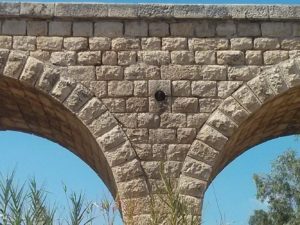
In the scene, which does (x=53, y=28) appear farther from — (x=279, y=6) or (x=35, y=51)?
(x=279, y=6)

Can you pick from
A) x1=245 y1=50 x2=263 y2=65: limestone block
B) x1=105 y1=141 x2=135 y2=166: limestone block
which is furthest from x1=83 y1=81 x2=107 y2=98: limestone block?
x1=245 y1=50 x2=263 y2=65: limestone block

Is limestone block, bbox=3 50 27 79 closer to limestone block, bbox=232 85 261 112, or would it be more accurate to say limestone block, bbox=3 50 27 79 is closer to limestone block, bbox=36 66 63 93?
limestone block, bbox=36 66 63 93

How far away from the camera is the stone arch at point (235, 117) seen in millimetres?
6766

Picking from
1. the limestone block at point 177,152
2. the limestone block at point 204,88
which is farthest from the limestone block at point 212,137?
the limestone block at point 204,88

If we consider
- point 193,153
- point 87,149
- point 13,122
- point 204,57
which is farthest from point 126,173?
point 13,122

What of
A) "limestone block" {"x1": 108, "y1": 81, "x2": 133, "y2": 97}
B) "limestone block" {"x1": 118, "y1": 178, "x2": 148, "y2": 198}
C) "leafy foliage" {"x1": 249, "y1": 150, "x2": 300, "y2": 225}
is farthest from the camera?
"leafy foliage" {"x1": 249, "y1": 150, "x2": 300, "y2": 225}

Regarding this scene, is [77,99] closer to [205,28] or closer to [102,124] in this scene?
[102,124]

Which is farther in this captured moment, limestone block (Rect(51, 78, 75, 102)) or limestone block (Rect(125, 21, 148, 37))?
limestone block (Rect(125, 21, 148, 37))

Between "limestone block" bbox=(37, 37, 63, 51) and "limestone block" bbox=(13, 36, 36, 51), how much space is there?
8 centimetres

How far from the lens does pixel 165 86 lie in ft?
23.4

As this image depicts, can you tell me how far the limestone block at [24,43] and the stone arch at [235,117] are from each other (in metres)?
2.42

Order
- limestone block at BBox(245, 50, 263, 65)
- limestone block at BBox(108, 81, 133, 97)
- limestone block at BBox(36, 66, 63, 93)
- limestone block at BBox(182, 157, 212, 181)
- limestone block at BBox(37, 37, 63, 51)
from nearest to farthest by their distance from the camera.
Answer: limestone block at BBox(182, 157, 212, 181)
limestone block at BBox(36, 66, 63, 93)
limestone block at BBox(108, 81, 133, 97)
limestone block at BBox(37, 37, 63, 51)
limestone block at BBox(245, 50, 263, 65)

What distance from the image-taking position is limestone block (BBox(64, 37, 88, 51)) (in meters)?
7.22

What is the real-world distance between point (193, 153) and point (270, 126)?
6.50 ft
